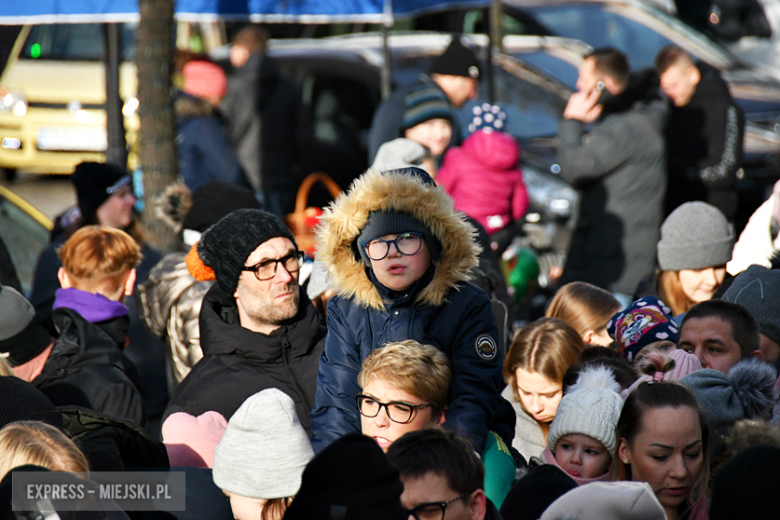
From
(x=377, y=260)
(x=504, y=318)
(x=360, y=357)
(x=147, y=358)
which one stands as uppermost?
(x=377, y=260)

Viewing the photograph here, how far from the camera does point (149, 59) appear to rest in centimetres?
750

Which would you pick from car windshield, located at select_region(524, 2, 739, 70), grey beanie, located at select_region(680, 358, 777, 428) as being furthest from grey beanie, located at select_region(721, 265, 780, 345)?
car windshield, located at select_region(524, 2, 739, 70)

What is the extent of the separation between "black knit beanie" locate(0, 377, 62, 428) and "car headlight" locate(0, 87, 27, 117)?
8742mm

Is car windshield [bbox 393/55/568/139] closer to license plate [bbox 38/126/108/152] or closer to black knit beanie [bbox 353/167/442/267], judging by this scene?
license plate [bbox 38/126/108/152]

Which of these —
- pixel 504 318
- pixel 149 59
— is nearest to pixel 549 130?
pixel 149 59

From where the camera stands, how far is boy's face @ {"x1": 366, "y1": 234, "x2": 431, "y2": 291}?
3.56 metres

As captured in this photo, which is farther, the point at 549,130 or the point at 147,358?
the point at 549,130

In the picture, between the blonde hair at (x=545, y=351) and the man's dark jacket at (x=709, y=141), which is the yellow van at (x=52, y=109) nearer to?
the man's dark jacket at (x=709, y=141)

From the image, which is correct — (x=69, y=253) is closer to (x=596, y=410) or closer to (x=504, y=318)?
(x=504, y=318)

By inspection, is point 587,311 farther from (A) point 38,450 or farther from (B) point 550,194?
(B) point 550,194

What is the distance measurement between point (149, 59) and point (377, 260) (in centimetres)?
461

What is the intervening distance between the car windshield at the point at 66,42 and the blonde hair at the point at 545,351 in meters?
8.83

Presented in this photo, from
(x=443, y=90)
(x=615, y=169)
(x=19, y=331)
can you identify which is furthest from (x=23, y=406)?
(x=615, y=169)

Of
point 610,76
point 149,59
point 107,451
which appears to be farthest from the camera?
point 149,59
